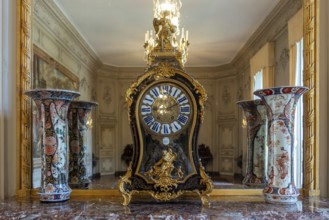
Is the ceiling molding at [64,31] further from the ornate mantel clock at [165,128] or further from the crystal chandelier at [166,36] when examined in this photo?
the ornate mantel clock at [165,128]

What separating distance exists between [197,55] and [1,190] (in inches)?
58.7

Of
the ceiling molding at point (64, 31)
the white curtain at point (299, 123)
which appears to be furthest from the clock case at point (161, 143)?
the white curtain at point (299, 123)

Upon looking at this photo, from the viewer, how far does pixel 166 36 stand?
217cm

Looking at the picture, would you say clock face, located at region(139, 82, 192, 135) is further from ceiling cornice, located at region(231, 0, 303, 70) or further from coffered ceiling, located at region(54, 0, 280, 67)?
ceiling cornice, located at region(231, 0, 303, 70)

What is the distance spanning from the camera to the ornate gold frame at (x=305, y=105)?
229 cm

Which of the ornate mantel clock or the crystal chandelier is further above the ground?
the crystal chandelier

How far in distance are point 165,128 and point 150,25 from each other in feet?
2.30

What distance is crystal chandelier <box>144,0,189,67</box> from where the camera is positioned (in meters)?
2.16

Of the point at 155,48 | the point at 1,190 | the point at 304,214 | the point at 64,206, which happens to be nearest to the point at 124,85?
the point at 155,48

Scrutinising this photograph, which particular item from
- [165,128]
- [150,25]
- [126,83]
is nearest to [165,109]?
[165,128]

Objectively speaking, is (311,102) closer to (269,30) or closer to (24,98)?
(269,30)

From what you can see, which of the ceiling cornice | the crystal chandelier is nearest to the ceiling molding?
the crystal chandelier

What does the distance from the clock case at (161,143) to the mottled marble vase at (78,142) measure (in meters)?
0.42

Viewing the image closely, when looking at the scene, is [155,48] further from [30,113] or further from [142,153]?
[30,113]
